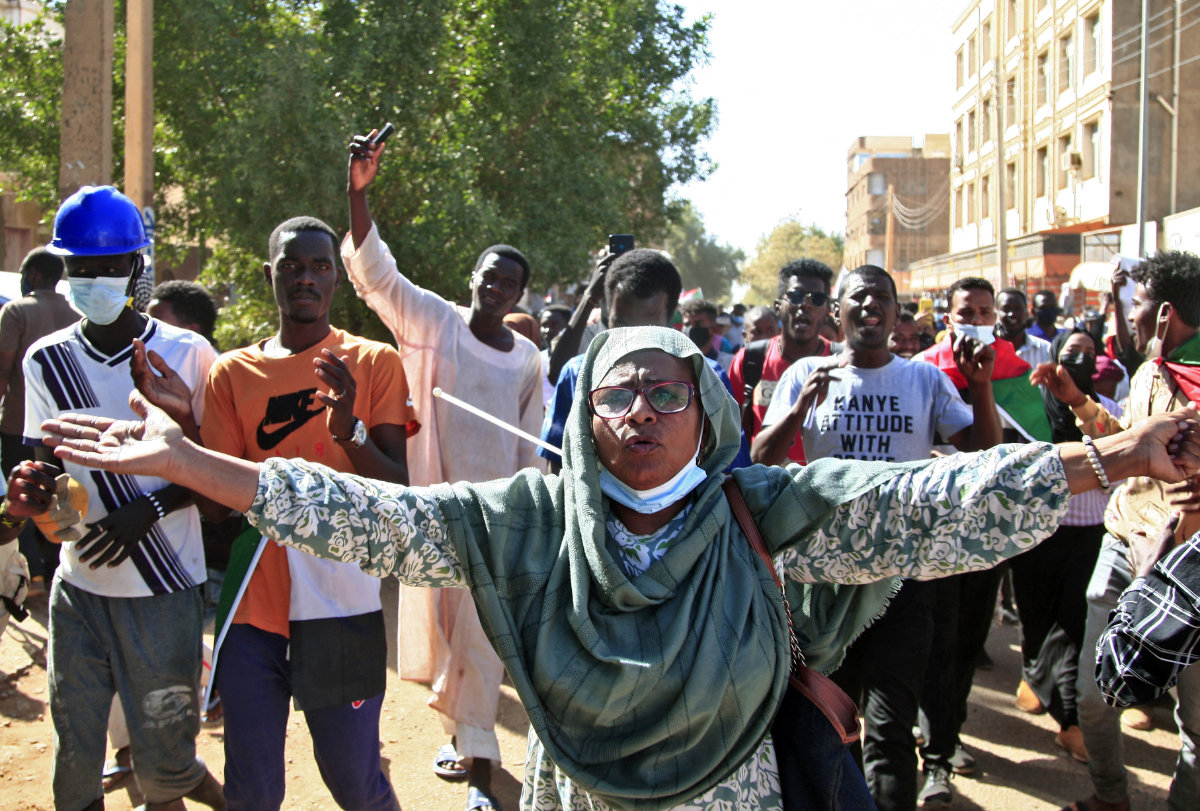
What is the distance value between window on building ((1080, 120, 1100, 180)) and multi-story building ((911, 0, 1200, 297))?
4 cm

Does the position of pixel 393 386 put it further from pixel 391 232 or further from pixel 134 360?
pixel 391 232

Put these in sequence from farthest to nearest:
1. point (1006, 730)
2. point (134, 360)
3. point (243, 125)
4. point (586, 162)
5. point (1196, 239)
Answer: point (1196, 239) < point (586, 162) < point (243, 125) < point (1006, 730) < point (134, 360)

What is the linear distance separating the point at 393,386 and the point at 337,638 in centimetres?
80

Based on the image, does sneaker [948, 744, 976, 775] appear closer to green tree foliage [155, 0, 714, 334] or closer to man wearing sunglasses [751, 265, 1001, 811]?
man wearing sunglasses [751, 265, 1001, 811]

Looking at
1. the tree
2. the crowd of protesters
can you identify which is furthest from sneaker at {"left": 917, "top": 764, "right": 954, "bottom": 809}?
the tree

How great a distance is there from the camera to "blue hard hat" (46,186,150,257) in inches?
133

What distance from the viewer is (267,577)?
324 centimetres

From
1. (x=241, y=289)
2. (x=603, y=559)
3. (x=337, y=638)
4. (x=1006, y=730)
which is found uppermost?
(x=241, y=289)

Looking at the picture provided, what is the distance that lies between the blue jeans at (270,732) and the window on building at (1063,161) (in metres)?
35.3

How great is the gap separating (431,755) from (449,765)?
0.80ft


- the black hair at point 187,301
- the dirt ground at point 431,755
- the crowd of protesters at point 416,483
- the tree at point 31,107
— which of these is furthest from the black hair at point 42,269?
the tree at point 31,107

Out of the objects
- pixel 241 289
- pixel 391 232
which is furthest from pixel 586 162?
pixel 241 289

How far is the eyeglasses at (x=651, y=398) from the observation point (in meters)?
2.41

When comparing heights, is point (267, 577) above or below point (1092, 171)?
below
